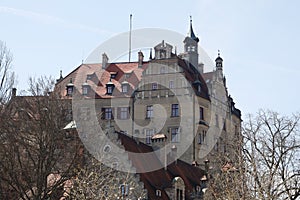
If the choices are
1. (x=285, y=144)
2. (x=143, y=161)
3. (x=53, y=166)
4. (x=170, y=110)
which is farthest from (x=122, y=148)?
(x=170, y=110)

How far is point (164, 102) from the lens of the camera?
61.1 m

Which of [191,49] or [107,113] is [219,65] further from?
[107,113]

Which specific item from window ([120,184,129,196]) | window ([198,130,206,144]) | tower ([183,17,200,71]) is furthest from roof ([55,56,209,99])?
window ([120,184,129,196])

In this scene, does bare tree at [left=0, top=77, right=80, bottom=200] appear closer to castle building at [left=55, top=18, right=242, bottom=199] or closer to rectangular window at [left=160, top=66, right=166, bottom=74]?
castle building at [left=55, top=18, right=242, bottom=199]

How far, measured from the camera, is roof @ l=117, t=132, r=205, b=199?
42219mm

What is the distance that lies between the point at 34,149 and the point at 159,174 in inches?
459

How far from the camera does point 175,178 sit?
4478cm

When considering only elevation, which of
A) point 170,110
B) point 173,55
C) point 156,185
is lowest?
point 156,185

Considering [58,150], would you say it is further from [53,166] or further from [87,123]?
[87,123]

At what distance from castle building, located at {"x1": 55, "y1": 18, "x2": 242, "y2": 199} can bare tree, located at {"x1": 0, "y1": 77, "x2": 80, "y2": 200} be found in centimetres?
2078

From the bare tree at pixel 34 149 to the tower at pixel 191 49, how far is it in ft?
111

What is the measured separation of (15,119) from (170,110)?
2604 centimetres

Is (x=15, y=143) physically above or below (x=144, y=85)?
below

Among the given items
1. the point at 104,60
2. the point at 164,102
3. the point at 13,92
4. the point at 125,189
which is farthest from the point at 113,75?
the point at 125,189
